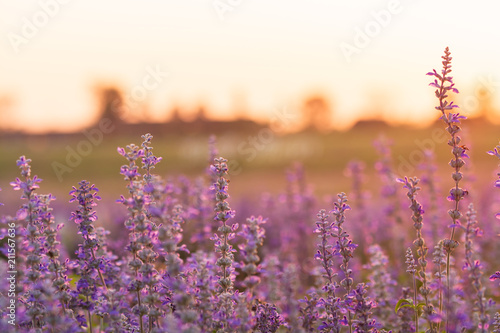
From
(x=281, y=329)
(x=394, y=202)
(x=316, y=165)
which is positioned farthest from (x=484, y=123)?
(x=281, y=329)

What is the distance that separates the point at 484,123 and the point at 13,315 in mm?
96795

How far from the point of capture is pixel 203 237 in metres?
7.17

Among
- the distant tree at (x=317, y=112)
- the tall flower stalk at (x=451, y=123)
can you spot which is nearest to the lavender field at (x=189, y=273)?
the tall flower stalk at (x=451, y=123)

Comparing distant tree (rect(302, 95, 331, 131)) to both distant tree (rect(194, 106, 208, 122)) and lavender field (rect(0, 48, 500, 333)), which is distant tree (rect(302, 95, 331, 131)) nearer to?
distant tree (rect(194, 106, 208, 122))

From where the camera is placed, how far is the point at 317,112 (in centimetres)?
11962

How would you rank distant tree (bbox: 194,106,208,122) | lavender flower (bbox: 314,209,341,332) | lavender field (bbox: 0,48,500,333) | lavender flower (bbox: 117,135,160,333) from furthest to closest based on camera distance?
distant tree (bbox: 194,106,208,122), lavender flower (bbox: 314,209,341,332), lavender flower (bbox: 117,135,160,333), lavender field (bbox: 0,48,500,333)

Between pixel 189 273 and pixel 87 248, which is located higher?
pixel 87 248

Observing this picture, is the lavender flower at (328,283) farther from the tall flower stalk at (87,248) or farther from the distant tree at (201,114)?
the distant tree at (201,114)

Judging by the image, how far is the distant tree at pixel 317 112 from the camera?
11682 centimetres

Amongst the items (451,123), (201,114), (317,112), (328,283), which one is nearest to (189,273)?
(328,283)

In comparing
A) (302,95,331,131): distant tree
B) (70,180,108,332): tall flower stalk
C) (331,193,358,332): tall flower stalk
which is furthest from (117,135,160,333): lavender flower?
(302,95,331,131): distant tree

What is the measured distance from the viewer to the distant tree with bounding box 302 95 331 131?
116825mm

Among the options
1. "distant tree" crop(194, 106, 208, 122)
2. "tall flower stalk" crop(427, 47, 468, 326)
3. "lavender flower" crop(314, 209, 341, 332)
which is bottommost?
"lavender flower" crop(314, 209, 341, 332)

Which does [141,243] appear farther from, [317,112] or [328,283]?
[317,112]
